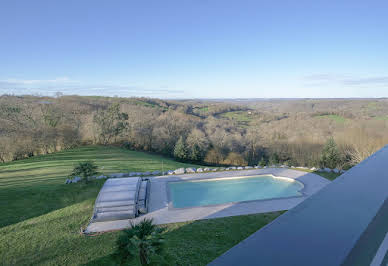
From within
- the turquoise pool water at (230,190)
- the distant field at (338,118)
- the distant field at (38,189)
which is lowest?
the turquoise pool water at (230,190)

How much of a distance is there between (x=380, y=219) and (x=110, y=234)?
21.4 feet

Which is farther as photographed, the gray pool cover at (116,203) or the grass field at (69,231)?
the gray pool cover at (116,203)

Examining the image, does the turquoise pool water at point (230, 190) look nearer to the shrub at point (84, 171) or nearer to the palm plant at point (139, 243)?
the shrub at point (84, 171)

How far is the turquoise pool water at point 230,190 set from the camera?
9602 mm

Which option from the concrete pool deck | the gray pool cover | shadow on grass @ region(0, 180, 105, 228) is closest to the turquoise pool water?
the concrete pool deck

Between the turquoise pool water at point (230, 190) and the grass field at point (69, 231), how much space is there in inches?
97.7

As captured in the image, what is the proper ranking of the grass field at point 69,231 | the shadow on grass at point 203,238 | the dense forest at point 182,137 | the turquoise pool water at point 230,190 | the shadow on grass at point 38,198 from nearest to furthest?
the shadow on grass at point 203,238 < the grass field at point 69,231 < the shadow on grass at point 38,198 < the turquoise pool water at point 230,190 < the dense forest at point 182,137

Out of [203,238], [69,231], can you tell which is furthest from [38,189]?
[203,238]

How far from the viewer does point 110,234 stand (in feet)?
20.9

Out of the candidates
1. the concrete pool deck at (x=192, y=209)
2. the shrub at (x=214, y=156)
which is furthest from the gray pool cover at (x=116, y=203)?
the shrub at (x=214, y=156)

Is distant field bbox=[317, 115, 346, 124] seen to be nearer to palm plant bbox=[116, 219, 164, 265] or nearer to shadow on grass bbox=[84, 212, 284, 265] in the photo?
shadow on grass bbox=[84, 212, 284, 265]

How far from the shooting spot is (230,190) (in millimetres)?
10664

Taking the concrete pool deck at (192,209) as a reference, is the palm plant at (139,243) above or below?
above

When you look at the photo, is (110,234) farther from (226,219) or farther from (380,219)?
(380,219)
